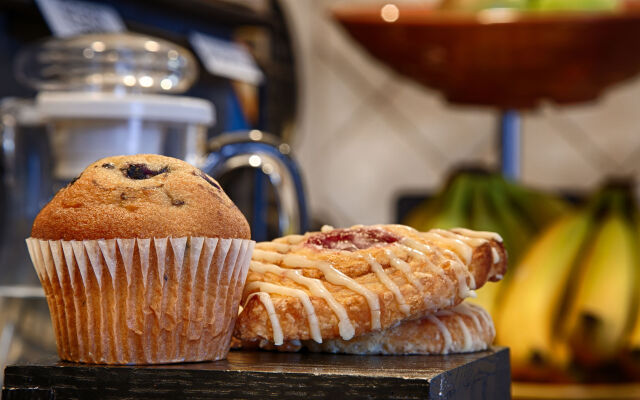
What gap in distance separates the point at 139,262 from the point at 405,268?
0.15 m

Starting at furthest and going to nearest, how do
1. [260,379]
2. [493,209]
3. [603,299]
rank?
[493,209], [603,299], [260,379]

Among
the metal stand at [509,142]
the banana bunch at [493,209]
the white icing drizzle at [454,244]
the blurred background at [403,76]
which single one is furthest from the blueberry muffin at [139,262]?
the metal stand at [509,142]

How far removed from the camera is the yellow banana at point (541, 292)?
0.99 m

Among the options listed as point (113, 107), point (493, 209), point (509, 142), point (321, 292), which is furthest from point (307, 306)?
point (509, 142)

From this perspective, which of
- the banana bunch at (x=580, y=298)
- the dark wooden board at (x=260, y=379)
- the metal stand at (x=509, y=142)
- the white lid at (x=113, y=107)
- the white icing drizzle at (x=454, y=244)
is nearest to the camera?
the dark wooden board at (x=260, y=379)

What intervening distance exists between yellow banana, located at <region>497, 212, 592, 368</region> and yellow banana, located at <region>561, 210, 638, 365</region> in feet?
0.06

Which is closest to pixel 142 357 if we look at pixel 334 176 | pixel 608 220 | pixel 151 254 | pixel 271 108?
pixel 151 254

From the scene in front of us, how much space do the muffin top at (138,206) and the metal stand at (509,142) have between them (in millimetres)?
931

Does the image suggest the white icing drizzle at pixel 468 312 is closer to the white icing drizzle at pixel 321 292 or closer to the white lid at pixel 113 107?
the white icing drizzle at pixel 321 292

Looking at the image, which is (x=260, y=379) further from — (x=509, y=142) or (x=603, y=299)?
(x=509, y=142)

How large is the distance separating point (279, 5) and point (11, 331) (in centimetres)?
110

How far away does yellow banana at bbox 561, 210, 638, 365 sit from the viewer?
0.99 meters

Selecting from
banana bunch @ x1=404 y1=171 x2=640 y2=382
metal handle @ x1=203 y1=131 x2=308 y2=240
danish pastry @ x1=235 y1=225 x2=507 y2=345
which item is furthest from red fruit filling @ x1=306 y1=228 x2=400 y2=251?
banana bunch @ x1=404 y1=171 x2=640 y2=382

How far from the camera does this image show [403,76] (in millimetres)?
1276
